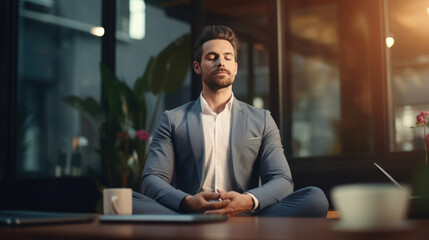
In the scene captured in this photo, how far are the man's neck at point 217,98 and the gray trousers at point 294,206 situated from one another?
560 millimetres

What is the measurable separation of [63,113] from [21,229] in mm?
4237

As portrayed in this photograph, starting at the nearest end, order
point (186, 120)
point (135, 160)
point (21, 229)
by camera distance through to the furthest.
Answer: point (21, 229) → point (186, 120) → point (135, 160)

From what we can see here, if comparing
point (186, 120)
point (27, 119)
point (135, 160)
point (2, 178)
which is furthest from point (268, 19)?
point (2, 178)

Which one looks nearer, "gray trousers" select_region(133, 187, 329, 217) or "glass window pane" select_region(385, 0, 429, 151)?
"gray trousers" select_region(133, 187, 329, 217)

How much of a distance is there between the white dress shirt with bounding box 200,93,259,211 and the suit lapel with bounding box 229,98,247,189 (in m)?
0.03

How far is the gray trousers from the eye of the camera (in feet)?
6.51

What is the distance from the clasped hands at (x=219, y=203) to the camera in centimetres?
189

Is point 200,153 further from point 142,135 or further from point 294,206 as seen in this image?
point 142,135

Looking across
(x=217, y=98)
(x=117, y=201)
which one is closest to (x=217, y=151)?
(x=217, y=98)

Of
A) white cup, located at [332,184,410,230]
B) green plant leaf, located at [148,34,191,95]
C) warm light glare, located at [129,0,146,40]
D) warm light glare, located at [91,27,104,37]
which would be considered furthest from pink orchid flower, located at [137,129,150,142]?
white cup, located at [332,184,410,230]

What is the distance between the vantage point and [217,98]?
2420mm

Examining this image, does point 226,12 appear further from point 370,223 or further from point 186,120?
point 370,223

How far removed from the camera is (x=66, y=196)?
16.2 feet

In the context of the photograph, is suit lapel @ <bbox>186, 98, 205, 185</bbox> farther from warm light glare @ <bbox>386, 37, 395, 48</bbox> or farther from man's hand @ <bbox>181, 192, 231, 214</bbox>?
warm light glare @ <bbox>386, 37, 395, 48</bbox>
